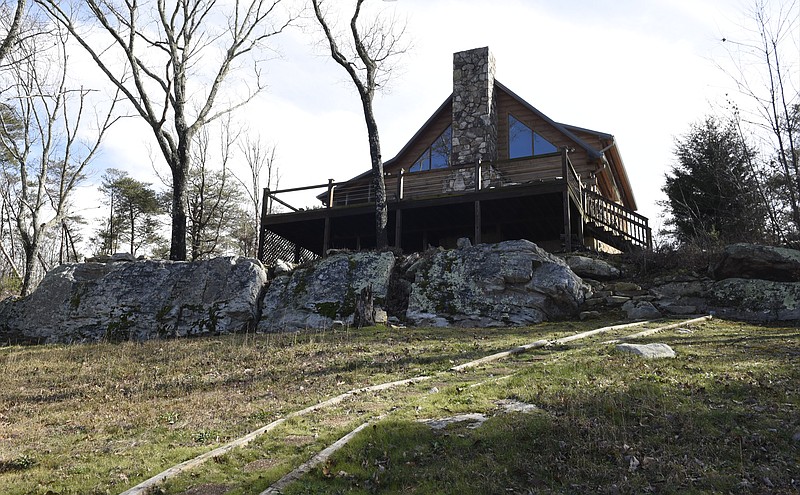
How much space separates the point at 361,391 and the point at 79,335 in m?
10.8

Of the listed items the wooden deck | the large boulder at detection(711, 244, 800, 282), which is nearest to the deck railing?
the wooden deck

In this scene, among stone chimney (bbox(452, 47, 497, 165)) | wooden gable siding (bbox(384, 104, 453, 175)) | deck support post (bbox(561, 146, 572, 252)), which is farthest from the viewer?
wooden gable siding (bbox(384, 104, 453, 175))

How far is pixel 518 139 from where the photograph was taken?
23.7m

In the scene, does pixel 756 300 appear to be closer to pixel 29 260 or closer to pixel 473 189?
pixel 473 189

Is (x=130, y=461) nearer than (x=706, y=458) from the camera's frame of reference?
No

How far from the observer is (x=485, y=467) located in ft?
15.7

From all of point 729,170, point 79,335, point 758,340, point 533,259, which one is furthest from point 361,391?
point 729,170

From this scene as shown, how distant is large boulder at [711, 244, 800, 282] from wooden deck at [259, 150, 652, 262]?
442cm

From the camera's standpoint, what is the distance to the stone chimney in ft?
74.1

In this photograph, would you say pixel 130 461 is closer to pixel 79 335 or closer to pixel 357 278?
pixel 357 278

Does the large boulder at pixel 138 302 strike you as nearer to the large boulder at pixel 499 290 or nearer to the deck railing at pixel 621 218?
the large boulder at pixel 499 290

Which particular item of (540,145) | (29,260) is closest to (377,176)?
(540,145)

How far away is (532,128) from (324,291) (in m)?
12.9

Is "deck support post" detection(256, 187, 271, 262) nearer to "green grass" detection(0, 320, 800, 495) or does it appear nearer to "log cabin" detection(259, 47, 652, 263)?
"log cabin" detection(259, 47, 652, 263)
